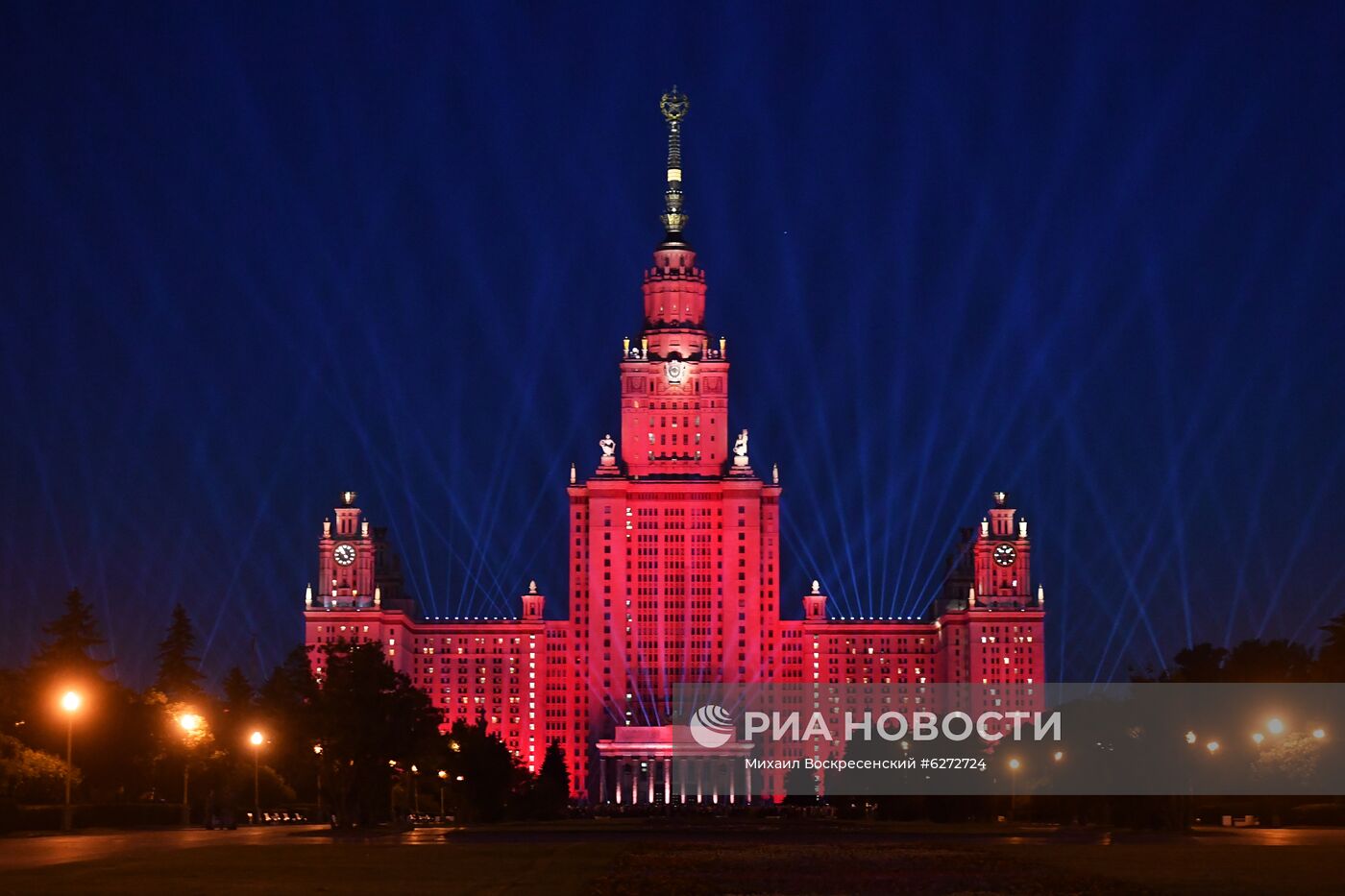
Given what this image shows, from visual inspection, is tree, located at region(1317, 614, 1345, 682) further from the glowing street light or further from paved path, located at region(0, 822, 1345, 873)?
the glowing street light

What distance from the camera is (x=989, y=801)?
150500 millimetres

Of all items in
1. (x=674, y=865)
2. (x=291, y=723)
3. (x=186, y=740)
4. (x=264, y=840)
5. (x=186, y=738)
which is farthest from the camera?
(x=291, y=723)

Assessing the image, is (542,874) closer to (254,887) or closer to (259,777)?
(254,887)

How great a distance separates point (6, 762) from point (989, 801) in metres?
83.0

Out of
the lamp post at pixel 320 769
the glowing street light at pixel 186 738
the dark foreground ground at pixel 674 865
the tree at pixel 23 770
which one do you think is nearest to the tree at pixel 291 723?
the lamp post at pixel 320 769

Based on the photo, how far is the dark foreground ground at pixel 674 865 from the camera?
42438 mm

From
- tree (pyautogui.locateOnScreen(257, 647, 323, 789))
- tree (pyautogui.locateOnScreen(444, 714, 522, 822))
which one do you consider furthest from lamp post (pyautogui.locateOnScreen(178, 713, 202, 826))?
tree (pyautogui.locateOnScreen(444, 714, 522, 822))

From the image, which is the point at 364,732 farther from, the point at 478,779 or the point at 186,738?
the point at 478,779

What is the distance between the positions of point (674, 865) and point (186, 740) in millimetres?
64356

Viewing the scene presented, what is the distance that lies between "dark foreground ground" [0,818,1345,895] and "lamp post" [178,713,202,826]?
2996 cm

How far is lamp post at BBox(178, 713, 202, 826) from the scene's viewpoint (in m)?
105

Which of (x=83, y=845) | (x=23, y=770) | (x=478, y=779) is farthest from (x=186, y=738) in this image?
(x=83, y=845)

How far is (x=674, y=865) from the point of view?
177 ft

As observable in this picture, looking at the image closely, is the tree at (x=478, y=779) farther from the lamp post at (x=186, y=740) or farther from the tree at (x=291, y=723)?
the lamp post at (x=186, y=740)
